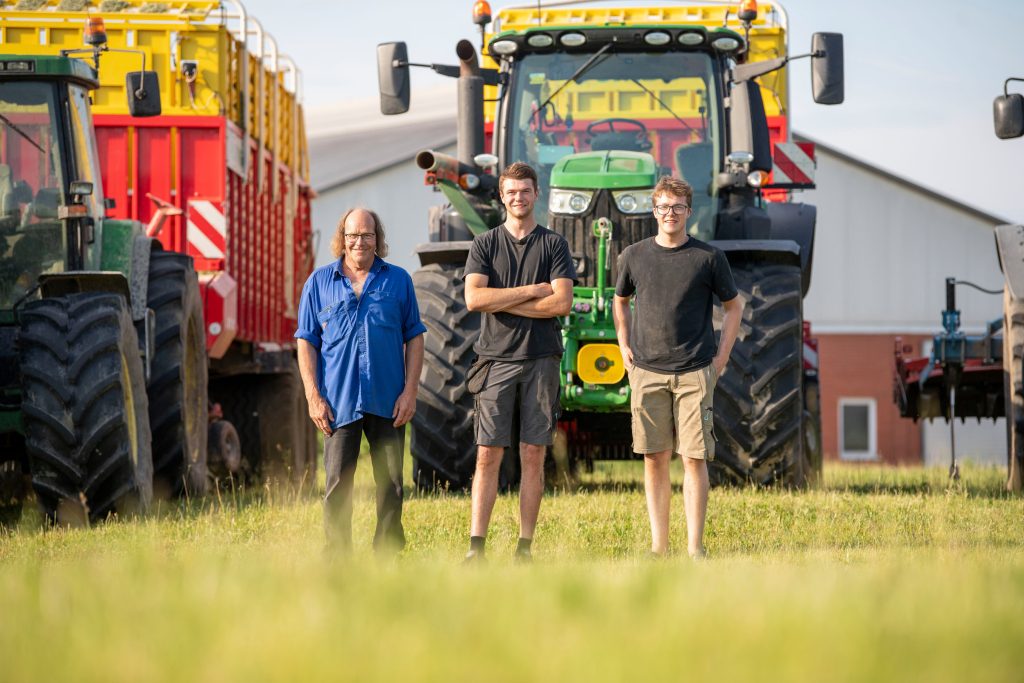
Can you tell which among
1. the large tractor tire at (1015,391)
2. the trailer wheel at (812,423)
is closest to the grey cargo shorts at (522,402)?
the large tractor tire at (1015,391)

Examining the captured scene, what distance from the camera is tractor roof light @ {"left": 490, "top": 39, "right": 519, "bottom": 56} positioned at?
420 inches

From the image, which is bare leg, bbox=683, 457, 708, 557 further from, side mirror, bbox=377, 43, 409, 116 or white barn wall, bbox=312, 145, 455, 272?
white barn wall, bbox=312, 145, 455, 272

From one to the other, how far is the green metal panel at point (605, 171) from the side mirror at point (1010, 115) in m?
2.16

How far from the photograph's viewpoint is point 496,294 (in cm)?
677

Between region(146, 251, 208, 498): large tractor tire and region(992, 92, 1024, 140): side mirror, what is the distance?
5148 mm

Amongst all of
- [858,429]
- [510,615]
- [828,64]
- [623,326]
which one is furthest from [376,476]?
[858,429]

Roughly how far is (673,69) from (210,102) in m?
3.85

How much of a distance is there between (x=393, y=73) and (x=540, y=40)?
1275mm

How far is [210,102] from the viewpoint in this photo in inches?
500

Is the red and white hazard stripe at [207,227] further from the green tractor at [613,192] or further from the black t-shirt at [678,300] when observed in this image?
the black t-shirt at [678,300]

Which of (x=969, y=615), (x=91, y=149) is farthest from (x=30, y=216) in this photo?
(x=969, y=615)

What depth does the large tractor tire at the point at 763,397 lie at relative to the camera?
387 inches

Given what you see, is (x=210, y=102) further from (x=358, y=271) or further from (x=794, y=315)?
(x=358, y=271)

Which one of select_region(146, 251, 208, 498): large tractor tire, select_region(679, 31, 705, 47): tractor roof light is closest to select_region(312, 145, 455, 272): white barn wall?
select_region(146, 251, 208, 498): large tractor tire
